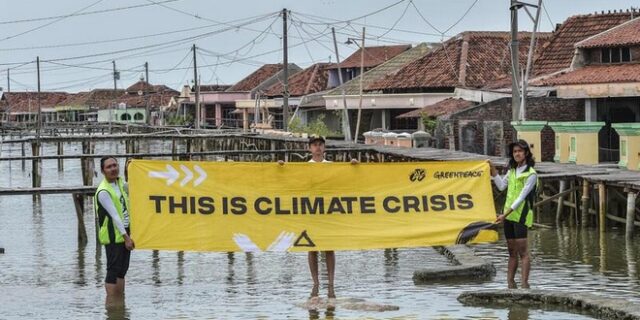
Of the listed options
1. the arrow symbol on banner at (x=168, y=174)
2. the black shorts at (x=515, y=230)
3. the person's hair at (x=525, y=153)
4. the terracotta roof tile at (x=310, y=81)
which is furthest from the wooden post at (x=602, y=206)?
the terracotta roof tile at (x=310, y=81)

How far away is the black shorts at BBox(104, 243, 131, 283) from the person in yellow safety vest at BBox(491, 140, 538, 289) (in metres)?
4.22

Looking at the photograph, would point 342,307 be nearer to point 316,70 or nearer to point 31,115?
point 316,70

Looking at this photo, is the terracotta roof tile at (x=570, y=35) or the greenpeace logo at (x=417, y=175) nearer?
the greenpeace logo at (x=417, y=175)

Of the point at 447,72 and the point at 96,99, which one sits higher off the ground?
the point at 96,99

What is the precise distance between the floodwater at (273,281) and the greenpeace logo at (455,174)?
141 centimetres

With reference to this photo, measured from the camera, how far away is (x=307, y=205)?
14.9 m

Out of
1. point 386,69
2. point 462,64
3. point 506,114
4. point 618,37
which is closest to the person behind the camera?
point 618,37

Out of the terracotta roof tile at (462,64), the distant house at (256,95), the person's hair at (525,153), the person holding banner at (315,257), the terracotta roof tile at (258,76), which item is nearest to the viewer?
the person's hair at (525,153)

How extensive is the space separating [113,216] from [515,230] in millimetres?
4464

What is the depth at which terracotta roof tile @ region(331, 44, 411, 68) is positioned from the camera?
80.2 metres

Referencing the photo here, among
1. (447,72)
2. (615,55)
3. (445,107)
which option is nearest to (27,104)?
(447,72)

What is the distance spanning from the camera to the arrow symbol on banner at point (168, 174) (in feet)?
48.0

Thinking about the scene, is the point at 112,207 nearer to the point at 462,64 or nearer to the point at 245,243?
the point at 245,243

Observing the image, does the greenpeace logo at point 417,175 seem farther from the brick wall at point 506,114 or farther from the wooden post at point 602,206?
the brick wall at point 506,114
